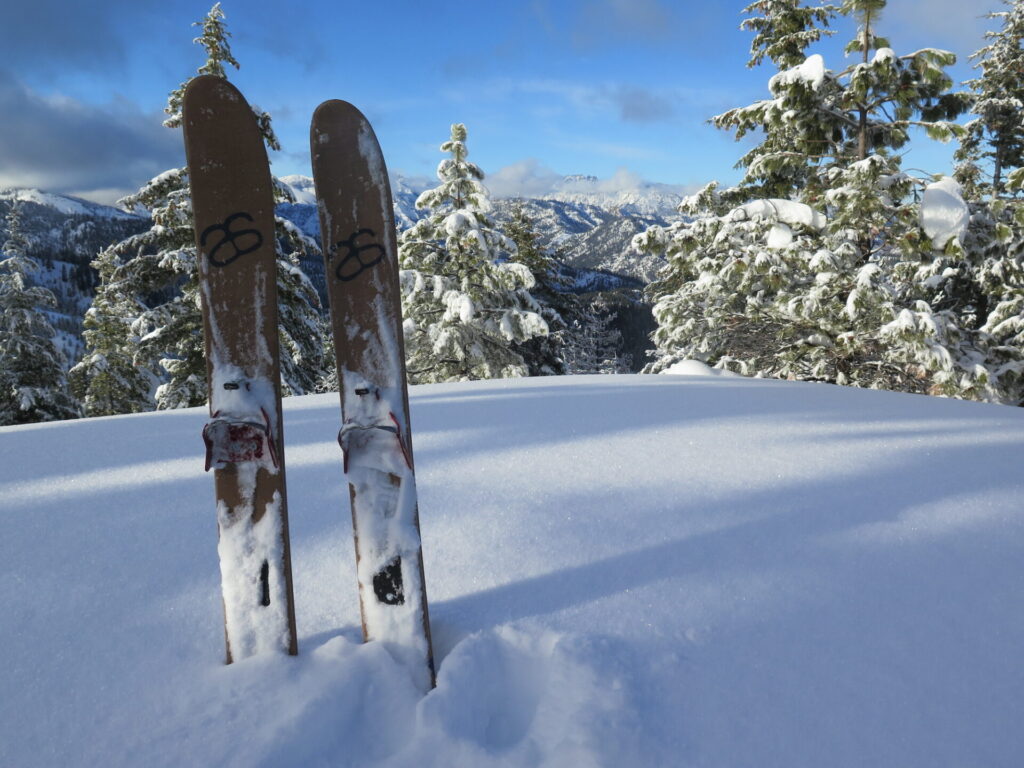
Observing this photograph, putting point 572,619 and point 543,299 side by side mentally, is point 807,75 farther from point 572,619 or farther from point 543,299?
point 543,299

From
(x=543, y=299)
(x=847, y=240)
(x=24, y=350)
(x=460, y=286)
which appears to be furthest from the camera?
(x=543, y=299)

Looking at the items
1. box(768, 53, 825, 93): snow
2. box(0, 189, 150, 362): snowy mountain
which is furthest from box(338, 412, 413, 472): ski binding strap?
box(0, 189, 150, 362): snowy mountain

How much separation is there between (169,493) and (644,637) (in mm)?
2338

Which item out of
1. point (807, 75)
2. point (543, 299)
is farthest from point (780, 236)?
point (543, 299)

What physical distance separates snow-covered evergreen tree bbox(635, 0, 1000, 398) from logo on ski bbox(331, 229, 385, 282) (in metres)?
5.88

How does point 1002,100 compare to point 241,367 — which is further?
point 1002,100

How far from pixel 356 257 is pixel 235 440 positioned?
654 millimetres

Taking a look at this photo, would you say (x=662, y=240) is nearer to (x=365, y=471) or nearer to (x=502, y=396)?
(x=502, y=396)

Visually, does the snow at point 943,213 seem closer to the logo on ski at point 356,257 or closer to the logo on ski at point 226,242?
the logo on ski at point 356,257

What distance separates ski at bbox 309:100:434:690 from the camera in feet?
4.88

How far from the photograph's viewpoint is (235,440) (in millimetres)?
1494

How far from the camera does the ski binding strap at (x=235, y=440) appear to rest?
148 centimetres

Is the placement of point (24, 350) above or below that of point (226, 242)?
above

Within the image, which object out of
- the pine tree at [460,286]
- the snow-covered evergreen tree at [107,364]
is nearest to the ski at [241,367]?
the pine tree at [460,286]
